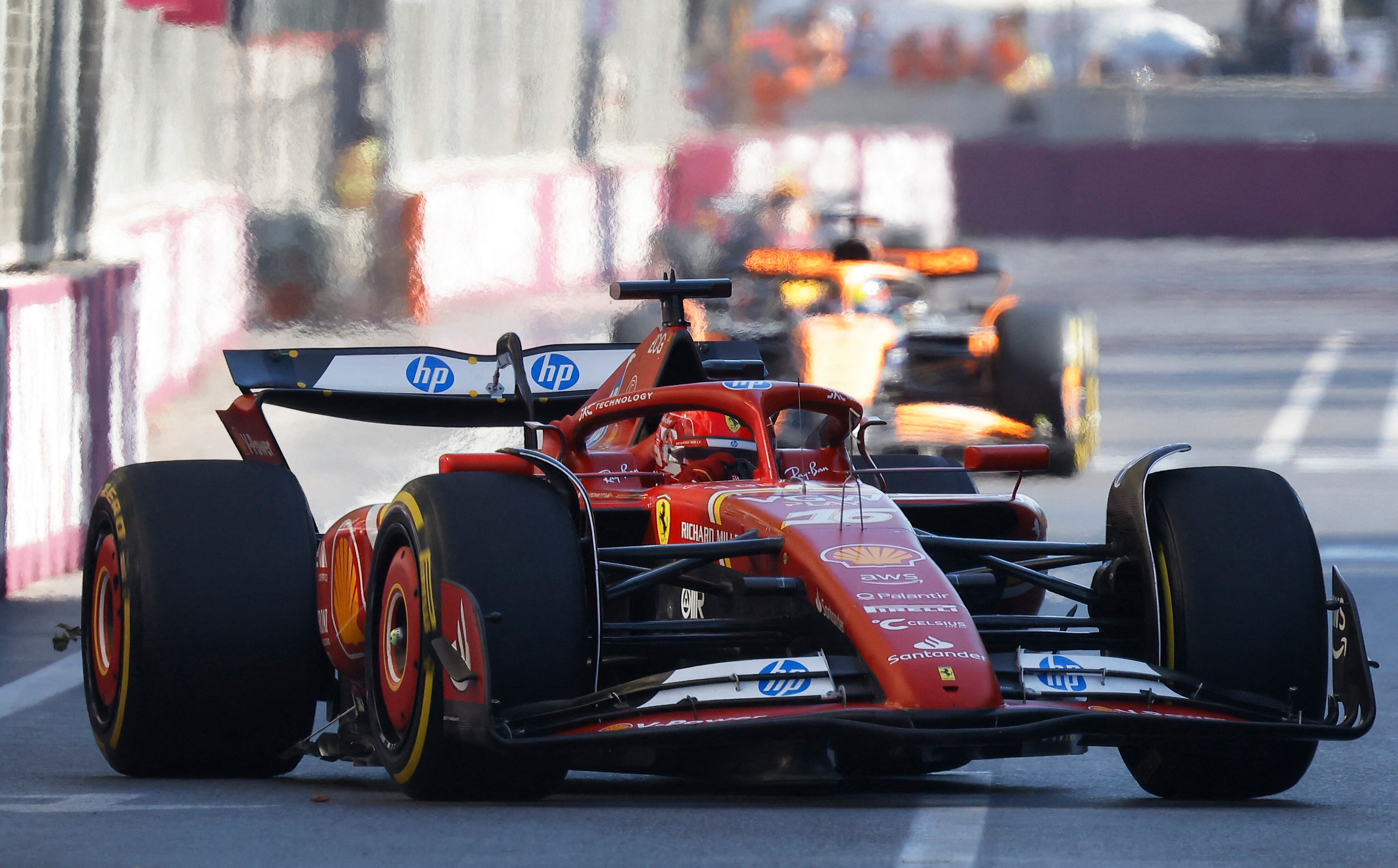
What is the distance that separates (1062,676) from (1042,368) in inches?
372

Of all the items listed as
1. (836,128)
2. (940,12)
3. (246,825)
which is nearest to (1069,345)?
(246,825)

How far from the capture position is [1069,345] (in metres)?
15.4

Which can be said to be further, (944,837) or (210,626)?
(210,626)

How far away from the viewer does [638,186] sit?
24.8m

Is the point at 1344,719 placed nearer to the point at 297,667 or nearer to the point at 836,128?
the point at 297,667

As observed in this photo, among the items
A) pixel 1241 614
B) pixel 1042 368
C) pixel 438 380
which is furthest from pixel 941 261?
pixel 1241 614

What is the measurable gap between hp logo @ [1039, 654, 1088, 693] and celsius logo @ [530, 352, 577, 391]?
3.07m

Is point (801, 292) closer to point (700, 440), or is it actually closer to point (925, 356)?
point (925, 356)

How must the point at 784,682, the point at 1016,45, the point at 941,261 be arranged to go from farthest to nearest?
the point at 1016,45 → the point at 941,261 → the point at 784,682

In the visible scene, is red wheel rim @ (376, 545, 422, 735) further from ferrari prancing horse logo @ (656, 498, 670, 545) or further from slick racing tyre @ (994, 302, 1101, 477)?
slick racing tyre @ (994, 302, 1101, 477)

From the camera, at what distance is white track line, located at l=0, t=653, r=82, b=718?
28.1 feet

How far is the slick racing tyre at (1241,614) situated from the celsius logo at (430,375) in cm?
288

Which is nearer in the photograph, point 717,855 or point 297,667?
point 717,855

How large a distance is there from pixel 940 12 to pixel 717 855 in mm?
30281
